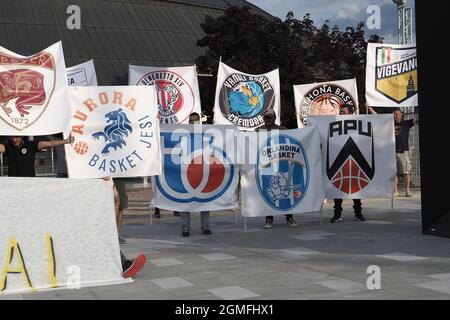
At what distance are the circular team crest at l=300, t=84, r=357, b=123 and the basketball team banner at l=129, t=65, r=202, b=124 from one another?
2.80 metres

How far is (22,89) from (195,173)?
3.36 meters

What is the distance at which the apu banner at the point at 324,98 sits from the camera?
1516 centimetres

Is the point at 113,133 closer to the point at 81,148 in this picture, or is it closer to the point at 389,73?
the point at 81,148

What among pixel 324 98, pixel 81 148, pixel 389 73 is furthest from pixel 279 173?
pixel 324 98

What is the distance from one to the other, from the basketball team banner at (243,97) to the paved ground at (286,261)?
4.74 meters

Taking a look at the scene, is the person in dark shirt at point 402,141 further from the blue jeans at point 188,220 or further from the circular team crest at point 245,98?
the blue jeans at point 188,220

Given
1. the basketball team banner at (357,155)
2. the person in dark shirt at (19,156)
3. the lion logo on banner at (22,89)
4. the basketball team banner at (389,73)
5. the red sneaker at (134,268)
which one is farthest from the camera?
the basketball team banner at (389,73)

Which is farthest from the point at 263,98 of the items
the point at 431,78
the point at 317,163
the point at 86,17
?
the point at 86,17

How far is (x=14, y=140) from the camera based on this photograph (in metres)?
7.56

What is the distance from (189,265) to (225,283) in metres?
1.09

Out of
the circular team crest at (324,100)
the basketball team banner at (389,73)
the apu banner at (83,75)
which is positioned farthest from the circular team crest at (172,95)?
the basketball team banner at (389,73)

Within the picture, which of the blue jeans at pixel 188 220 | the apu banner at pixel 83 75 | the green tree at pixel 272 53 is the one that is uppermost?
the green tree at pixel 272 53

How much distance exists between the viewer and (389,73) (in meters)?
13.9

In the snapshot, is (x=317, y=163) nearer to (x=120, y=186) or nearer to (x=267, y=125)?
(x=267, y=125)
